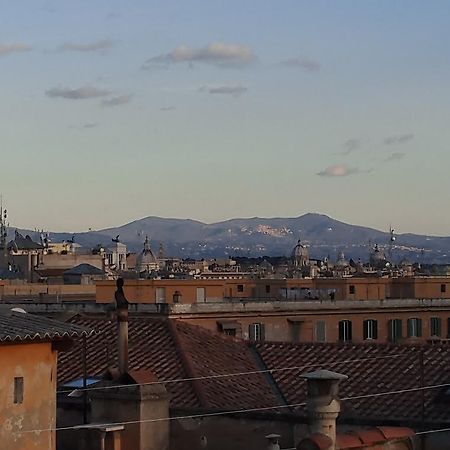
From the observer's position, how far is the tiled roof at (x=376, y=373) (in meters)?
24.6

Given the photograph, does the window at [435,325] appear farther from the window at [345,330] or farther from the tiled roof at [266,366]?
the tiled roof at [266,366]

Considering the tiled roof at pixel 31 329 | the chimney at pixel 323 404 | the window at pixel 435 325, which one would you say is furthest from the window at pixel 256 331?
the chimney at pixel 323 404

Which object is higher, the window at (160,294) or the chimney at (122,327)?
the window at (160,294)

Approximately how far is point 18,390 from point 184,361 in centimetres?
1240

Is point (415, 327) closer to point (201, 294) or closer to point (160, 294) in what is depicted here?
point (201, 294)

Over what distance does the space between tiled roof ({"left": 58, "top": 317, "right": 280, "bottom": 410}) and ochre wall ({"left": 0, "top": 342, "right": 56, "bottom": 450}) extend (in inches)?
308

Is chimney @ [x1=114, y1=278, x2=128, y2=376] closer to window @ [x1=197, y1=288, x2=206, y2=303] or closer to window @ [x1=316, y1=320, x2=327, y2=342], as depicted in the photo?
window @ [x1=316, y1=320, x2=327, y2=342]

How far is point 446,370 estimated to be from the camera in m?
26.2

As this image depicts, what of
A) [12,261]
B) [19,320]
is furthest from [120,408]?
[12,261]

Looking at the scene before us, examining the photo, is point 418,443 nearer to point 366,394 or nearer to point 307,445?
point 366,394

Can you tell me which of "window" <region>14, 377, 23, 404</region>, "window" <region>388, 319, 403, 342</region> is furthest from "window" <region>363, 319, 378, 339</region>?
"window" <region>14, 377, 23, 404</region>

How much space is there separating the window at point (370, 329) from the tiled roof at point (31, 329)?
32.7 metres

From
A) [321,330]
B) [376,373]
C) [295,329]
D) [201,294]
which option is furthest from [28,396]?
[201,294]

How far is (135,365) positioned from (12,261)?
8632cm
